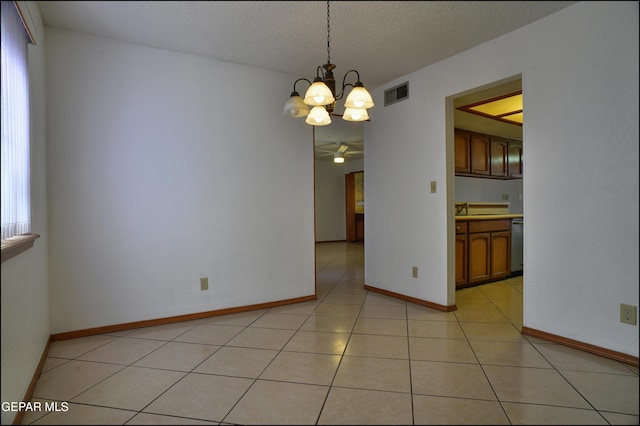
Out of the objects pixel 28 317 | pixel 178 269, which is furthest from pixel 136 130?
pixel 28 317

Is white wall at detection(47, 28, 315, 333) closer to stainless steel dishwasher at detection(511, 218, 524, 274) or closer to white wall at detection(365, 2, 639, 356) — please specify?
white wall at detection(365, 2, 639, 356)

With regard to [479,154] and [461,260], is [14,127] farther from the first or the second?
[479,154]

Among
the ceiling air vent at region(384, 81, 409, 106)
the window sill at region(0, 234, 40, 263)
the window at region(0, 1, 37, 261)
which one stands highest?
the ceiling air vent at region(384, 81, 409, 106)

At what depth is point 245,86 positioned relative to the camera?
324 cm

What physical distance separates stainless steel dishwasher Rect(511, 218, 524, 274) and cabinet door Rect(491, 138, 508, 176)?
2.62ft

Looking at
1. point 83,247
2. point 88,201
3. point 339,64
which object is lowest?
point 83,247

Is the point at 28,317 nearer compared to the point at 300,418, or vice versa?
the point at 300,418

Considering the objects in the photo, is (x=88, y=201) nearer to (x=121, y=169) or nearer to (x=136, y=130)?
(x=121, y=169)

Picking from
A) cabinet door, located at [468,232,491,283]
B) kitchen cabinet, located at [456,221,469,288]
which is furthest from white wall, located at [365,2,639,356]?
cabinet door, located at [468,232,491,283]

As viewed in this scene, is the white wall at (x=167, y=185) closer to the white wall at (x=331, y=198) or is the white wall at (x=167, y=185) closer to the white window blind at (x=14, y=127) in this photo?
the white window blind at (x=14, y=127)

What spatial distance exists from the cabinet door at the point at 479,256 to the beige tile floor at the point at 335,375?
106 cm

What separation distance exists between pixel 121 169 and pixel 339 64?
2.17 meters

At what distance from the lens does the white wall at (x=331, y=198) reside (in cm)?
907

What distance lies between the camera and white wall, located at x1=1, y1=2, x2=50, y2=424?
4.90 feet
